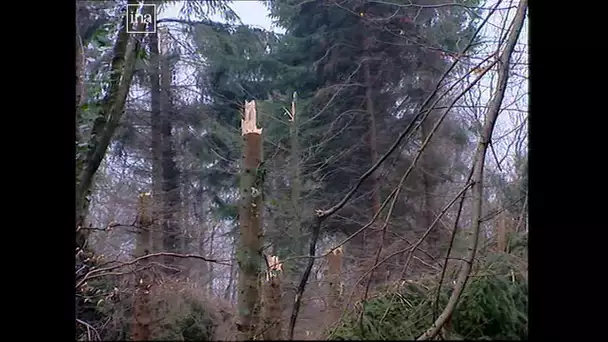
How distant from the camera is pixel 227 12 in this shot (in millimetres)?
1050

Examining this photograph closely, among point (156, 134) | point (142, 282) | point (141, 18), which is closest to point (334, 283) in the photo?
point (142, 282)

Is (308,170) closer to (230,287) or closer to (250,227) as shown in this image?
(250,227)

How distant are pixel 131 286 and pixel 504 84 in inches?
36.5

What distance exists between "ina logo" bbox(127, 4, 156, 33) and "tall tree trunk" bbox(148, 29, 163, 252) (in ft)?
0.07

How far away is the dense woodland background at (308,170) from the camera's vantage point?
877 millimetres

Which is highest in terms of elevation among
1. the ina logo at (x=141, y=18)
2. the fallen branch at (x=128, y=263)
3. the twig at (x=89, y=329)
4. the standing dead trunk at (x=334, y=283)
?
the ina logo at (x=141, y=18)

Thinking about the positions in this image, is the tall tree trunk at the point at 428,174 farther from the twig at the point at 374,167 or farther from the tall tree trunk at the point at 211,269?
the tall tree trunk at the point at 211,269

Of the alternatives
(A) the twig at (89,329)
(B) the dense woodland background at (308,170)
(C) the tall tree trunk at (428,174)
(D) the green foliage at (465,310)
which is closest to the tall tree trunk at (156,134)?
(B) the dense woodland background at (308,170)

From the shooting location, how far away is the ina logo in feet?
3.25

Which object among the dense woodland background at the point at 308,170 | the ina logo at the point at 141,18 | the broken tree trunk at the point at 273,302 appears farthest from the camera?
the ina logo at the point at 141,18

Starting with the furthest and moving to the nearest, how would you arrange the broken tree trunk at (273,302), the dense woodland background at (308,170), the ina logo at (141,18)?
1. the ina logo at (141,18)
2. the dense woodland background at (308,170)
3. the broken tree trunk at (273,302)
